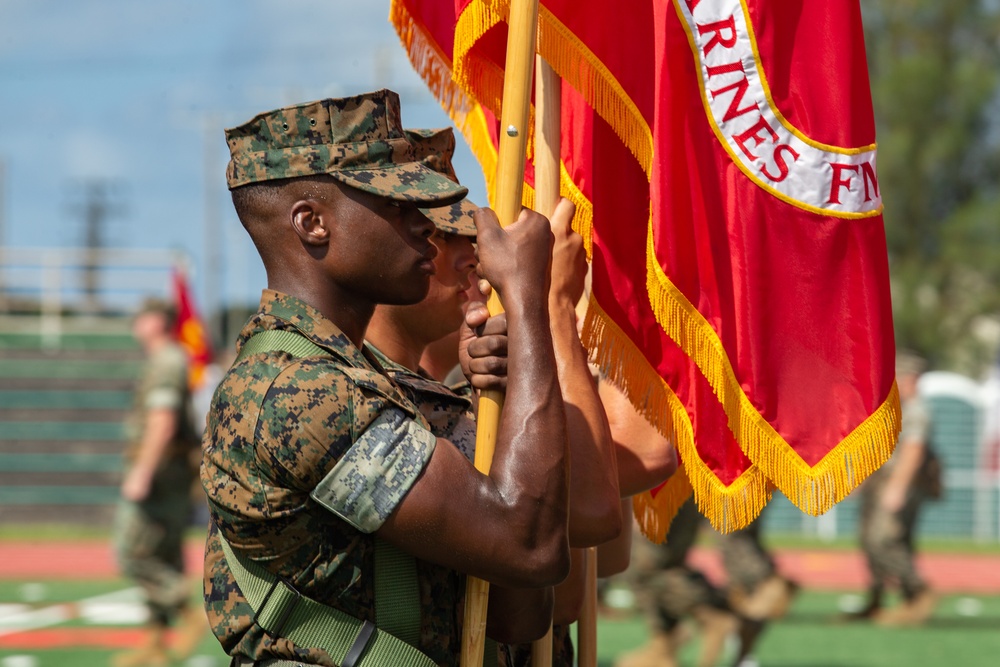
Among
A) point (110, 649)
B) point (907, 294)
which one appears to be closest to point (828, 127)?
point (110, 649)

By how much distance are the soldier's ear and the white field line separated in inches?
334

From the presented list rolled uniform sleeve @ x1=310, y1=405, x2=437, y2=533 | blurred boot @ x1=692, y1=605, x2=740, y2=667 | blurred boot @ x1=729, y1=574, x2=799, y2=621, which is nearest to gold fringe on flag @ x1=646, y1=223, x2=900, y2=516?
rolled uniform sleeve @ x1=310, y1=405, x2=437, y2=533

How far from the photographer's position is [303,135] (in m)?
2.45

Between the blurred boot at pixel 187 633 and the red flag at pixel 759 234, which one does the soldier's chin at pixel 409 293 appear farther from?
the blurred boot at pixel 187 633

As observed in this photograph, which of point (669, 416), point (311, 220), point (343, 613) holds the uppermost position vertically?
point (311, 220)

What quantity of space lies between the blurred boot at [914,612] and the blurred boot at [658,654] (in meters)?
3.54

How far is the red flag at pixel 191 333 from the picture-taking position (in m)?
17.6

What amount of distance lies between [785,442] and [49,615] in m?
9.14

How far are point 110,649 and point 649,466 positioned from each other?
691cm

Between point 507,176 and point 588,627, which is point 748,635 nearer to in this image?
point 588,627

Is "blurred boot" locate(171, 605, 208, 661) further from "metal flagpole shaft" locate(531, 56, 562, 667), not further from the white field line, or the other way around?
"metal flagpole shaft" locate(531, 56, 562, 667)

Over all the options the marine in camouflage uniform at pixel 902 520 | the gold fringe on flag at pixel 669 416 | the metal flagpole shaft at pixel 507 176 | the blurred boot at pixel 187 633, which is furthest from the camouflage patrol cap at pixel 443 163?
the marine in camouflage uniform at pixel 902 520

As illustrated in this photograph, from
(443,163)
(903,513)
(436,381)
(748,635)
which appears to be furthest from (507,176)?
(903,513)

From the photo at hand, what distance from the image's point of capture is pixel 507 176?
263cm
